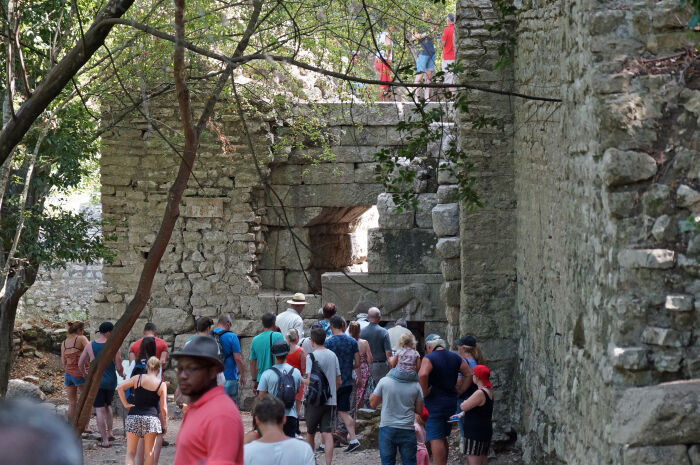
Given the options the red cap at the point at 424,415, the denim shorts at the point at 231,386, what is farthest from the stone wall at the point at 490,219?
the denim shorts at the point at 231,386

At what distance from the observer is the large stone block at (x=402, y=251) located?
11.9 meters

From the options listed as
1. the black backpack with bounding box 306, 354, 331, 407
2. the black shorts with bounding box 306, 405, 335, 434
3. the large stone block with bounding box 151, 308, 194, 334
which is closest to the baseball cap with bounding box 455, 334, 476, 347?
the black backpack with bounding box 306, 354, 331, 407

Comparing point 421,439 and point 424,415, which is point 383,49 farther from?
point 421,439

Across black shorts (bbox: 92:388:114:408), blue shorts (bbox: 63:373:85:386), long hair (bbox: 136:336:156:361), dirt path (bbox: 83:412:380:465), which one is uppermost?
long hair (bbox: 136:336:156:361)

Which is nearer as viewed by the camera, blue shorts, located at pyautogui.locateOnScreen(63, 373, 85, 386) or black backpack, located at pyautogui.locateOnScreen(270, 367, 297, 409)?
black backpack, located at pyautogui.locateOnScreen(270, 367, 297, 409)

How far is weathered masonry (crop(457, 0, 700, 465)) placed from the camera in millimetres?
4508

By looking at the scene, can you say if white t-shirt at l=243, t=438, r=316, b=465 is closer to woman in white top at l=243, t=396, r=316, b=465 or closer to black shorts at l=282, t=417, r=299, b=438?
woman in white top at l=243, t=396, r=316, b=465

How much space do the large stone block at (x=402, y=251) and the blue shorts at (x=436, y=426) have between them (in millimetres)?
4343

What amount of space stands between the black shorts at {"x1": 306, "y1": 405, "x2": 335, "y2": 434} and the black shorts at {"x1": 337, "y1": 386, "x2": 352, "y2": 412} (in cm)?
54

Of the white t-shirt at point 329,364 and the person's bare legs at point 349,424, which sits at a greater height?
the white t-shirt at point 329,364

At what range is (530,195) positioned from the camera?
25.7ft

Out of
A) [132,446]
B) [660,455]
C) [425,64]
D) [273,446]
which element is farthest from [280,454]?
[425,64]

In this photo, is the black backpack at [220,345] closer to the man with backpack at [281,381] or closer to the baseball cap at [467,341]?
the man with backpack at [281,381]

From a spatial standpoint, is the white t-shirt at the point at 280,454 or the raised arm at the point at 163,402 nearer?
the white t-shirt at the point at 280,454
